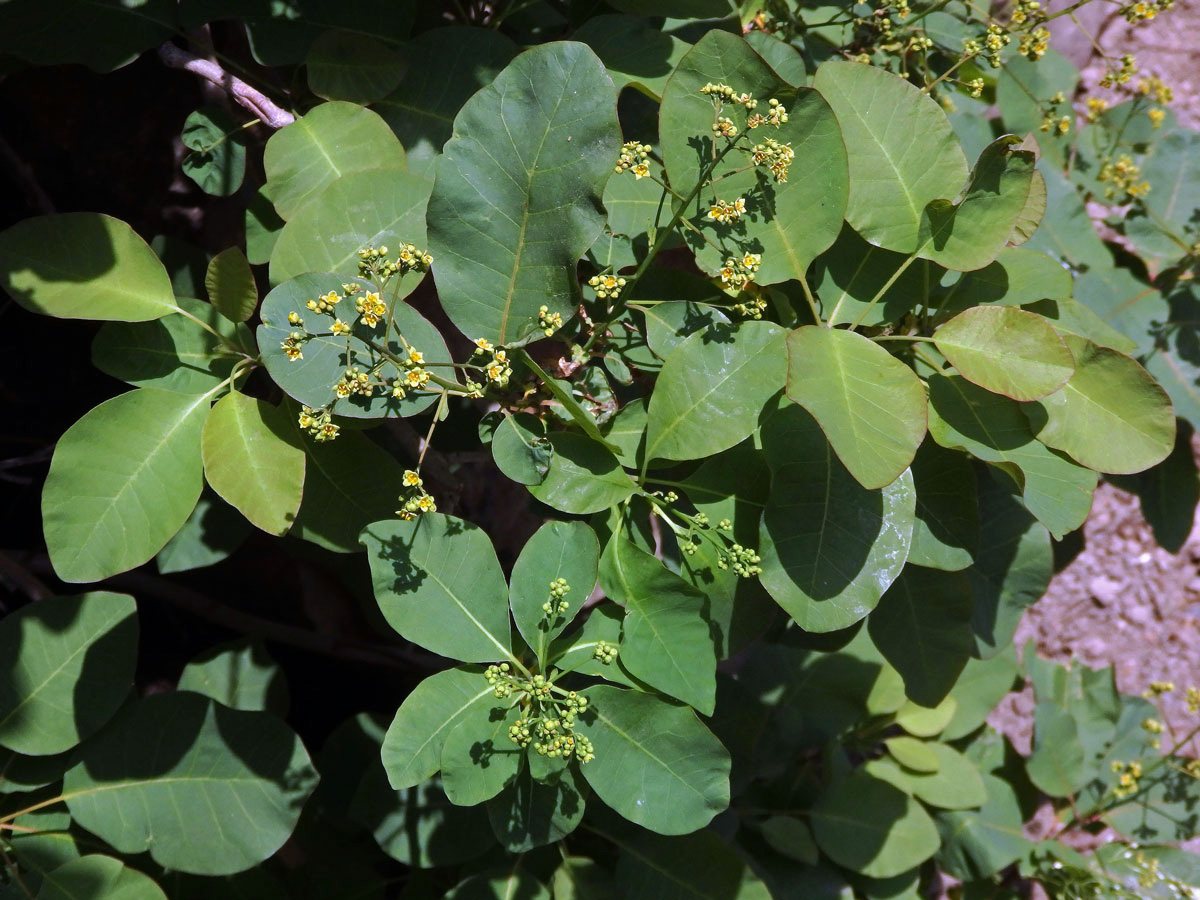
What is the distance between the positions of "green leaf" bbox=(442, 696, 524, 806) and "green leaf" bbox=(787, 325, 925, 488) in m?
0.57

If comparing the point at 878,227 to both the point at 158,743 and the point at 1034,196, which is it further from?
the point at 158,743

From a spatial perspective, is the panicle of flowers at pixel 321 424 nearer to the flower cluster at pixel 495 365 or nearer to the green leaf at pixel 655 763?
the flower cluster at pixel 495 365

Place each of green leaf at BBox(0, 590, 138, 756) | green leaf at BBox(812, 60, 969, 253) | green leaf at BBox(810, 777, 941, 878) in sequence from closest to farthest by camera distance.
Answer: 1. green leaf at BBox(812, 60, 969, 253)
2. green leaf at BBox(0, 590, 138, 756)
3. green leaf at BBox(810, 777, 941, 878)

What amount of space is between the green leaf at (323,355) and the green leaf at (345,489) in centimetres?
17

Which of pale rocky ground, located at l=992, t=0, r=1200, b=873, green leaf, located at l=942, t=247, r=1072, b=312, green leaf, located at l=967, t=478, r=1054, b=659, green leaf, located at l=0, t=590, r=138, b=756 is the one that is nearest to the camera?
green leaf, located at l=942, t=247, r=1072, b=312

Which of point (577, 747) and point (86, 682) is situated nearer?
point (577, 747)

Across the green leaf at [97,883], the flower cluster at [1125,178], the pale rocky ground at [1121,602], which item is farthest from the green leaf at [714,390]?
the pale rocky ground at [1121,602]

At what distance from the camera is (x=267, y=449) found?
4.02 ft

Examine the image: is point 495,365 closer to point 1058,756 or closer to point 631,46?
point 631,46

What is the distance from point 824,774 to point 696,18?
167 centimetres

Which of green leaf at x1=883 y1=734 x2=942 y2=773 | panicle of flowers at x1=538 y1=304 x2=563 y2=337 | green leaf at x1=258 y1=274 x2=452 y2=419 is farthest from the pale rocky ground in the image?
green leaf at x1=258 y1=274 x2=452 y2=419

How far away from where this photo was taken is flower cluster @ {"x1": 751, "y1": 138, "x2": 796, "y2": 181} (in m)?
1.16

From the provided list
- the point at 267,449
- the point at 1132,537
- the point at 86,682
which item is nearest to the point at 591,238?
the point at 267,449

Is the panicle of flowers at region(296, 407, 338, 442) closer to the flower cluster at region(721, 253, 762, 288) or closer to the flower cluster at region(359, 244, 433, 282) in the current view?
the flower cluster at region(359, 244, 433, 282)
